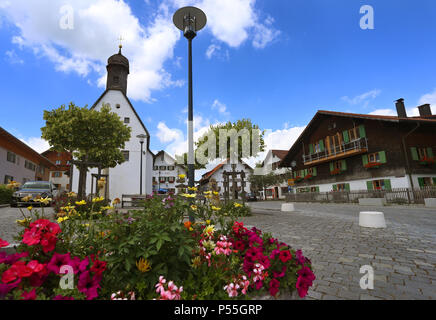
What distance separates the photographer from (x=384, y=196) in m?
20.5

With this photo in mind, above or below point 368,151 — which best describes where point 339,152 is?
above

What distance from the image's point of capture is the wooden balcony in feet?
80.7

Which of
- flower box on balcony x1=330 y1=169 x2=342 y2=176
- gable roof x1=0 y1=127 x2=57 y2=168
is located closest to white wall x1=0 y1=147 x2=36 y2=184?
gable roof x1=0 y1=127 x2=57 y2=168

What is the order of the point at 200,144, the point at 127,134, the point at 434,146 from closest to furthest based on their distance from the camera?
the point at 127,134 → the point at 434,146 → the point at 200,144

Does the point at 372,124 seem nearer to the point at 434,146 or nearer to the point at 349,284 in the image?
the point at 434,146

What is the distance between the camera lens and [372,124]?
78.5 feet

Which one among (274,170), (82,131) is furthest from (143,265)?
(274,170)

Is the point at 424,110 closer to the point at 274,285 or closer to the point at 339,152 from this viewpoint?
the point at 339,152

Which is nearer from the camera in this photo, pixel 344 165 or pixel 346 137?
pixel 346 137

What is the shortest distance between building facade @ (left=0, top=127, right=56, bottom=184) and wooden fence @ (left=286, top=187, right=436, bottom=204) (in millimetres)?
35391

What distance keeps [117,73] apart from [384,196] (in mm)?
36023

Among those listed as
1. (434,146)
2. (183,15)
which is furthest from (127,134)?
(434,146)

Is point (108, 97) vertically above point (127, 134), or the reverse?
point (108, 97)
